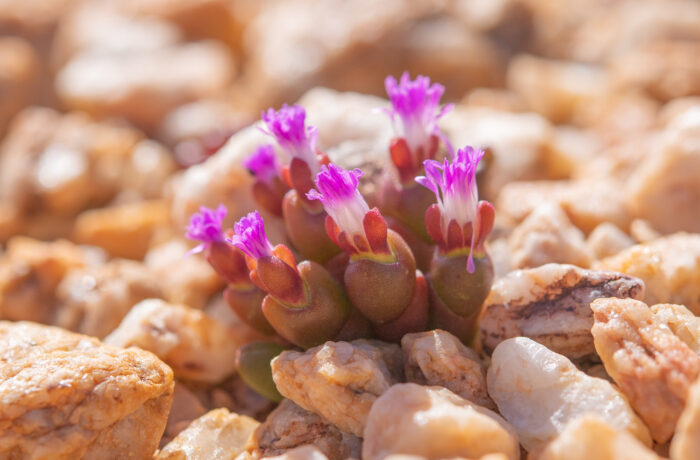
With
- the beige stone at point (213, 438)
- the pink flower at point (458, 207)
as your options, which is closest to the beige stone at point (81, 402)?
the beige stone at point (213, 438)

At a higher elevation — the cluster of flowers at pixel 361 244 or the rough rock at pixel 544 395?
the cluster of flowers at pixel 361 244

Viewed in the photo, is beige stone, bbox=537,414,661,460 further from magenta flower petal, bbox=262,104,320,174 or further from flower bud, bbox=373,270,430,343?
magenta flower petal, bbox=262,104,320,174

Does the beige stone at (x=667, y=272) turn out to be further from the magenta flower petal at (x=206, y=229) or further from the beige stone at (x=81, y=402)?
the beige stone at (x=81, y=402)

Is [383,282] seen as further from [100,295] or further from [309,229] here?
[100,295]

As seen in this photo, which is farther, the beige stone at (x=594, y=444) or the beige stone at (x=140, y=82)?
the beige stone at (x=140, y=82)

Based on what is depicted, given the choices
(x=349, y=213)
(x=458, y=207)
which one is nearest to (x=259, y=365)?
(x=349, y=213)

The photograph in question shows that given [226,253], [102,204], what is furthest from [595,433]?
[102,204]

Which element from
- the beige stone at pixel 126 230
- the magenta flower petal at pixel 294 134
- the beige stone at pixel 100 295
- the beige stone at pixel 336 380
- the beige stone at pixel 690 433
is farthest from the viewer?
the beige stone at pixel 126 230

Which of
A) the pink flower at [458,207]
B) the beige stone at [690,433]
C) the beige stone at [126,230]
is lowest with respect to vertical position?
the beige stone at [126,230]
